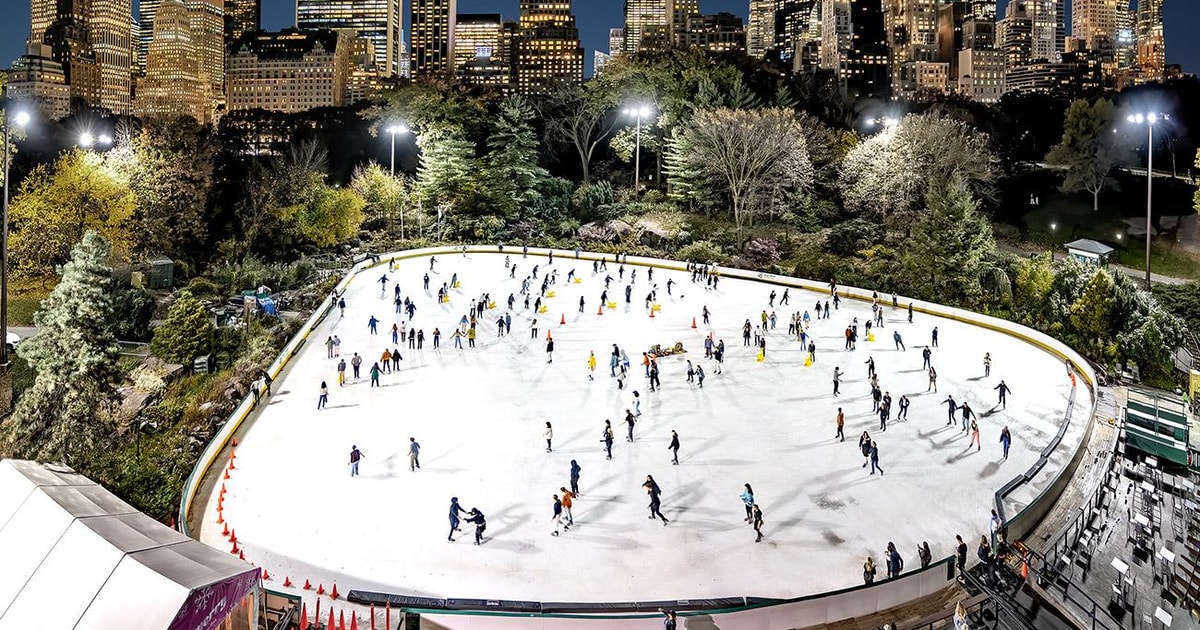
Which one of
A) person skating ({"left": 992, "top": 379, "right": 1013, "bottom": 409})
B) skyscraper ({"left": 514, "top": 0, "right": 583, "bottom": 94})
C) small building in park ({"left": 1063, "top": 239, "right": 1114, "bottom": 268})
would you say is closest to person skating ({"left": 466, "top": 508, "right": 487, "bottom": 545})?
person skating ({"left": 992, "top": 379, "right": 1013, "bottom": 409})

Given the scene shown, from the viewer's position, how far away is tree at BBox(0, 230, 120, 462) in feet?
56.5

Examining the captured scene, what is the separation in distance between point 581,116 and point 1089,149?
37.1 metres

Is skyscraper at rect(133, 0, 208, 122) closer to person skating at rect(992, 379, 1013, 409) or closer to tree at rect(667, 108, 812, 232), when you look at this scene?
tree at rect(667, 108, 812, 232)

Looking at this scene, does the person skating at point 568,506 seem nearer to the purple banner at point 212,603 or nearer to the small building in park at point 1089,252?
the purple banner at point 212,603

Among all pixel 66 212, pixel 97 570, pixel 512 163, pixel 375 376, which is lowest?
pixel 97 570

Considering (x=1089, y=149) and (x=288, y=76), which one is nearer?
(x=1089, y=149)

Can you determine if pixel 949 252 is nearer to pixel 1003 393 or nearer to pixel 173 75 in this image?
pixel 1003 393

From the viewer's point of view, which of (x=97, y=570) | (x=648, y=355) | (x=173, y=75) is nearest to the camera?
(x=97, y=570)

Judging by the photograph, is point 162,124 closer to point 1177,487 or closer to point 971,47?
point 1177,487

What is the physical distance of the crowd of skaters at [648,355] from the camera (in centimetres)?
1427

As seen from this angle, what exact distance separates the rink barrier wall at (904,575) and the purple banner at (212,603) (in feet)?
8.10

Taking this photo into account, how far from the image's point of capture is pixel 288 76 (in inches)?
6250

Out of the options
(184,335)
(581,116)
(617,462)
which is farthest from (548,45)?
(617,462)

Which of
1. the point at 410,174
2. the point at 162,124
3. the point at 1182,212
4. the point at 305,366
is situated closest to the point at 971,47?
the point at 1182,212
